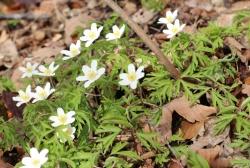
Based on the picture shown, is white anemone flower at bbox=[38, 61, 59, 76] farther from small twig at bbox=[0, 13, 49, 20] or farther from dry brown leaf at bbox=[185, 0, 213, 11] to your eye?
small twig at bbox=[0, 13, 49, 20]

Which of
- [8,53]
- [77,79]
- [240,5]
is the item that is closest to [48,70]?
[77,79]

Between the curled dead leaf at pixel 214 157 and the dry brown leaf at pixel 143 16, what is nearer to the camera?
the curled dead leaf at pixel 214 157

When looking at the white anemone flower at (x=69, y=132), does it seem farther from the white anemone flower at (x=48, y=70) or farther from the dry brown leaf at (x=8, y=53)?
the dry brown leaf at (x=8, y=53)

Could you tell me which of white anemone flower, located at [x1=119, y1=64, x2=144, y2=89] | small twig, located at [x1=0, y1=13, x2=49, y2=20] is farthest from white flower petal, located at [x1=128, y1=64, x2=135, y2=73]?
small twig, located at [x1=0, y1=13, x2=49, y2=20]

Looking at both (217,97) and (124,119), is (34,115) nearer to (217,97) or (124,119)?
(124,119)

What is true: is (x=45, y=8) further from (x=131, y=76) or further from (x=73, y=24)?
(x=131, y=76)

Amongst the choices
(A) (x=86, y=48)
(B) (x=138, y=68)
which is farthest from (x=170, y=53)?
(A) (x=86, y=48)

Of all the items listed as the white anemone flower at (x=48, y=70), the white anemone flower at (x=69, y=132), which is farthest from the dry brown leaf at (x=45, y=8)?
the white anemone flower at (x=69, y=132)
